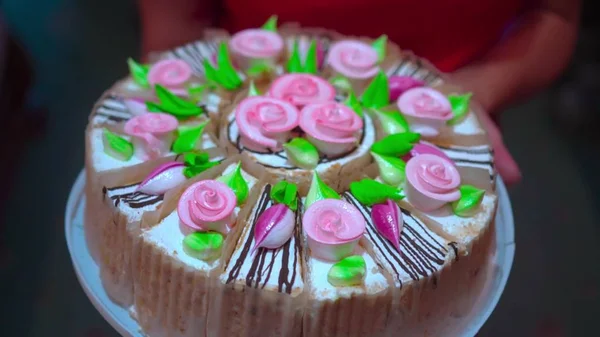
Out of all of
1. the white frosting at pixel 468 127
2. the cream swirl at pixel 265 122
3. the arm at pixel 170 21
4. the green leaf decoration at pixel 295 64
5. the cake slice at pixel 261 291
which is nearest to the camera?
the cake slice at pixel 261 291

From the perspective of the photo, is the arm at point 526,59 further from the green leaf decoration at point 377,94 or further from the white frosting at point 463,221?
the white frosting at point 463,221

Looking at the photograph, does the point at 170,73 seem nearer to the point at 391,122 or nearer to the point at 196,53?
the point at 196,53

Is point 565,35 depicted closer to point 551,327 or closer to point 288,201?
point 551,327

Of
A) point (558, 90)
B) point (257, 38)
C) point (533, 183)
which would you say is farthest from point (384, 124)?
point (558, 90)

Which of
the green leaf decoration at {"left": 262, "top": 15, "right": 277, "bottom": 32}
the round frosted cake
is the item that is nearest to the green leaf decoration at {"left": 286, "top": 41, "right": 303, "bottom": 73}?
the round frosted cake

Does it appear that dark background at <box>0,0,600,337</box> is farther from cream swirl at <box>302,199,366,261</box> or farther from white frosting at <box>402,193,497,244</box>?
cream swirl at <box>302,199,366,261</box>

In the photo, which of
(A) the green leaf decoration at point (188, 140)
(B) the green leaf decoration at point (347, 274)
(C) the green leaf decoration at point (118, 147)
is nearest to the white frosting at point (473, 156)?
(B) the green leaf decoration at point (347, 274)
